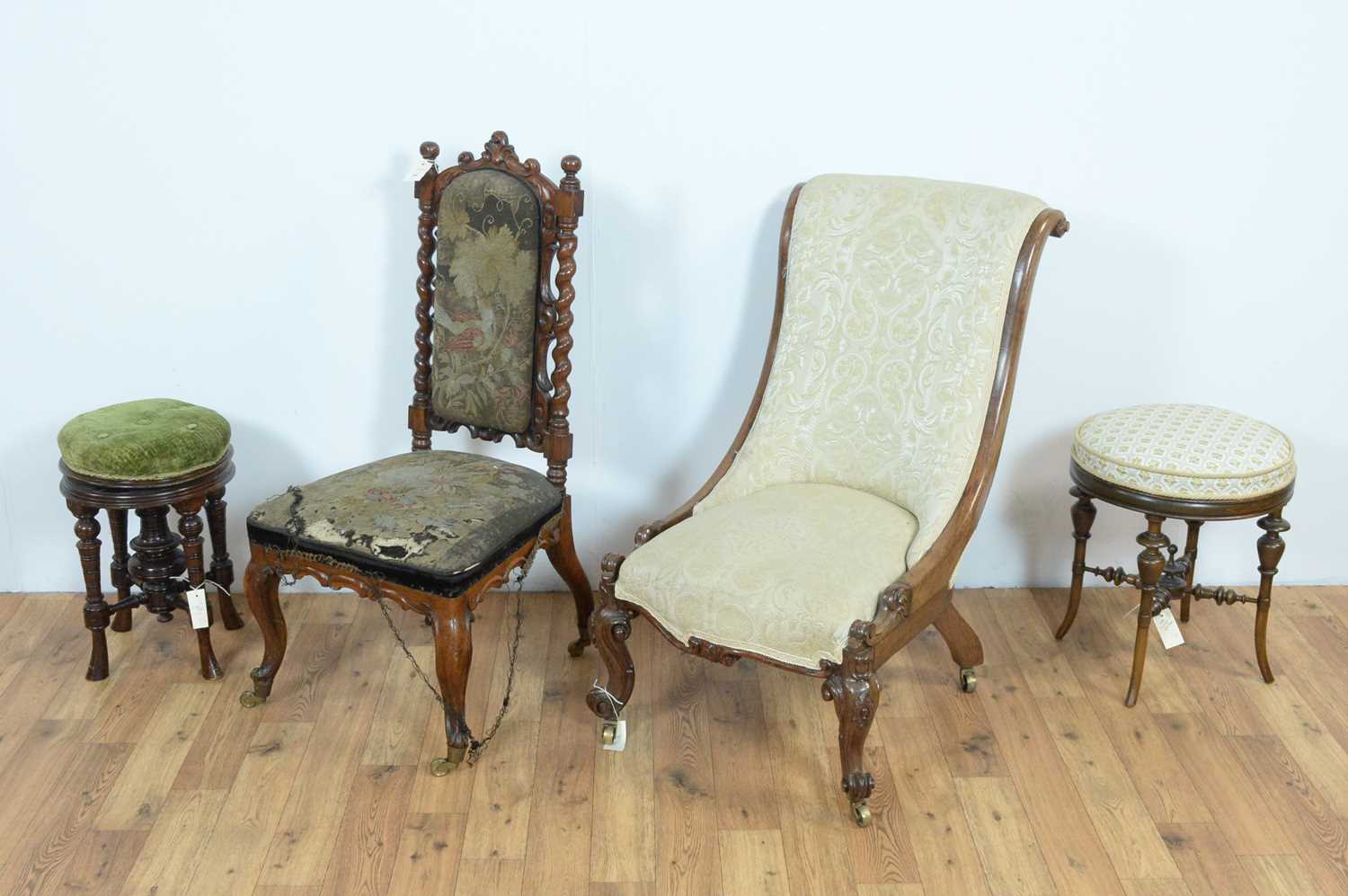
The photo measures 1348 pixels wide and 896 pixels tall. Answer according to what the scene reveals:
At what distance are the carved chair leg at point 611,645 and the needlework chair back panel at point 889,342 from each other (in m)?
0.32

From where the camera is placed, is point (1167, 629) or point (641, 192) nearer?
point (1167, 629)

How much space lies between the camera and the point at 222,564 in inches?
128

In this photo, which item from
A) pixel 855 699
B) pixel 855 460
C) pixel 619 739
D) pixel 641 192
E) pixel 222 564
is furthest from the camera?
pixel 222 564

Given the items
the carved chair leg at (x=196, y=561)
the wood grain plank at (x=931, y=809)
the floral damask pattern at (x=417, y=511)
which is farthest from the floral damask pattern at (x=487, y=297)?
the wood grain plank at (x=931, y=809)

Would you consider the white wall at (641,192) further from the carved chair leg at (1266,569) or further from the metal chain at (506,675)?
the carved chair leg at (1266,569)

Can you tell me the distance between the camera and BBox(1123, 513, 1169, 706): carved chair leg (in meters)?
2.82

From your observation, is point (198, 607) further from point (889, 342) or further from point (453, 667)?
point (889, 342)

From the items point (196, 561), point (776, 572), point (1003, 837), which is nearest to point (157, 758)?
point (196, 561)

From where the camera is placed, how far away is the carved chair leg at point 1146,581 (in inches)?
111

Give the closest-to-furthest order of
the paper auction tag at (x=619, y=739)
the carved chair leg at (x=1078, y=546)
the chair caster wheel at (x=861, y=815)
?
the chair caster wheel at (x=861, y=815)
the paper auction tag at (x=619, y=739)
the carved chair leg at (x=1078, y=546)

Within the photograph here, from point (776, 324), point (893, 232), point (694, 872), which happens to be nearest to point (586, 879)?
point (694, 872)

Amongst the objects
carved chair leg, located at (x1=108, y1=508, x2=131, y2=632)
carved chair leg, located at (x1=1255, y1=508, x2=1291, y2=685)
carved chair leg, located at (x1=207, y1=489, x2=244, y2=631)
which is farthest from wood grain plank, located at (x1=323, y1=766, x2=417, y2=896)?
carved chair leg, located at (x1=1255, y1=508, x2=1291, y2=685)

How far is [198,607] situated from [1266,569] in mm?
2348

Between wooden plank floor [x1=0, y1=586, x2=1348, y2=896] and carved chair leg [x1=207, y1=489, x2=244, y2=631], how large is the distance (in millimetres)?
50
